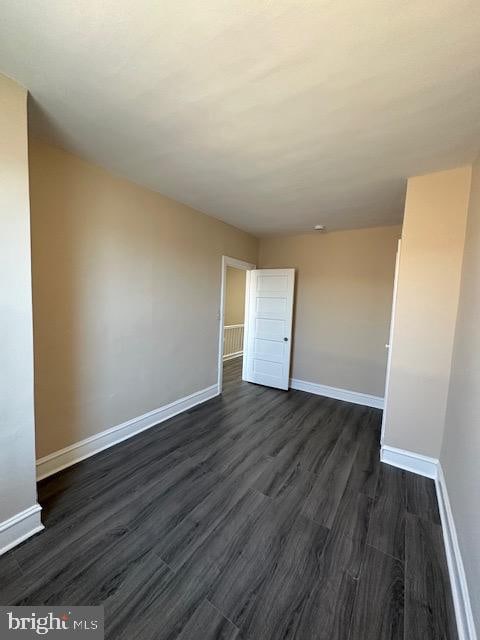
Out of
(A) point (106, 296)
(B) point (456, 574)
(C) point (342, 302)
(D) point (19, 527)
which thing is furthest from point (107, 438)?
(C) point (342, 302)

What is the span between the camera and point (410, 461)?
2.31 meters

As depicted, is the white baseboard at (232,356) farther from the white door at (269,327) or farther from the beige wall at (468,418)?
the beige wall at (468,418)

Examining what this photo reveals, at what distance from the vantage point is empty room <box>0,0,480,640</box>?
3.73 feet

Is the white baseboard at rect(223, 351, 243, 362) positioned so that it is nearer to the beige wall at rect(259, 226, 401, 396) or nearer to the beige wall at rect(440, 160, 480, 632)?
the beige wall at rect(259, 226, 401, 396)

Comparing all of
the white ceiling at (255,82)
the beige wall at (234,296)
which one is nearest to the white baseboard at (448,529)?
the white ceiling at (255,82)

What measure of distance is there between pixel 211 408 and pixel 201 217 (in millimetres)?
2541

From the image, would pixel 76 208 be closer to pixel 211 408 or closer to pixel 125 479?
pixel 125 479

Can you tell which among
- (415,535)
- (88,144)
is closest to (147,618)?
(415,535)

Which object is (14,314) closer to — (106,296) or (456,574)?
(106,296)

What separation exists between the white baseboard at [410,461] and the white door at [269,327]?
6.48 feet

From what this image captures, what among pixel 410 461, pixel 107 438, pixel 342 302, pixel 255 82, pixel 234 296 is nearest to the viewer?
pixel 255 82

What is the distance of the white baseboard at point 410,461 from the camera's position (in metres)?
2.24

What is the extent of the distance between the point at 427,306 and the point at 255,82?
2057 mm

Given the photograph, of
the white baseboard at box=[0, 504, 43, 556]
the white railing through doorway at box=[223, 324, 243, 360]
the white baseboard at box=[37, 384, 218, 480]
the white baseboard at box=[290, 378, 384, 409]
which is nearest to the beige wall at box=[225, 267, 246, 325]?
the white railing through doorway at box=[223, 324, 243, 360]
